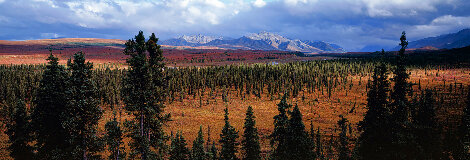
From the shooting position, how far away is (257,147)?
79.1 feet

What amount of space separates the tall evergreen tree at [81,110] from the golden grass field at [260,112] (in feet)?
93.2

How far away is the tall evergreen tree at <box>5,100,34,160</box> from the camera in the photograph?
96.2ft

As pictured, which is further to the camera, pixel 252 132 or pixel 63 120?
pixel 252 132

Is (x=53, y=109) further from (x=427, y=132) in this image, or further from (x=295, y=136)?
(x=427, y=132)

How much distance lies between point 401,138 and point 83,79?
26414 millimetres

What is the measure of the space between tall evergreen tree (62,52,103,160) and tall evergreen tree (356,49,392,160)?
23270mm

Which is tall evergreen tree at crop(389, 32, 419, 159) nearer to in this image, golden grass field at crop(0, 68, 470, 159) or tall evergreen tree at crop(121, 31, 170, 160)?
tall evergreen tree at crop(121, 31, 170, 160)

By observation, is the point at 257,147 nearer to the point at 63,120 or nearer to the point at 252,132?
the point at 252,132

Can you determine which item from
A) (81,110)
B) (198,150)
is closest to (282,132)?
(198,150)

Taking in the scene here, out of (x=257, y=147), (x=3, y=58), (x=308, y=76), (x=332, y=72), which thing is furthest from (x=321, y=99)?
(x=3, y=58)

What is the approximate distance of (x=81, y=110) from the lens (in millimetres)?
18969

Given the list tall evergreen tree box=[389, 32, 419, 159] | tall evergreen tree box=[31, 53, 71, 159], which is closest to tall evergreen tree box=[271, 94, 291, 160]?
tall evergreen tree box=[389, 32, 419, 159]

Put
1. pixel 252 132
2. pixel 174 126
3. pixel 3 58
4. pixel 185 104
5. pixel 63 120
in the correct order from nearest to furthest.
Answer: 1. pixel 63 120
2. pixel 252 132
3. pixel 174 126
4. pixel 185 104
5. pixel 3 58

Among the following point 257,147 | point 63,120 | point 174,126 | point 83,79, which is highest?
point 83,79
